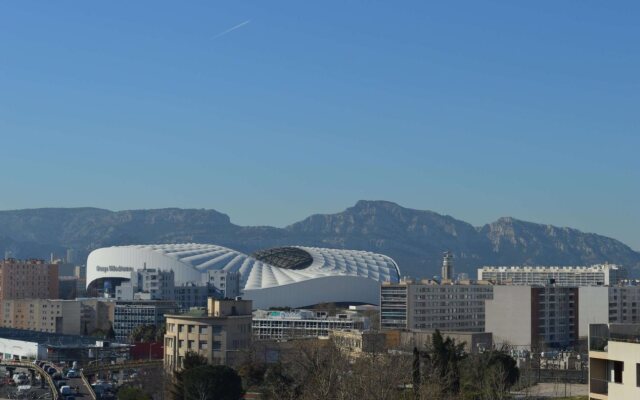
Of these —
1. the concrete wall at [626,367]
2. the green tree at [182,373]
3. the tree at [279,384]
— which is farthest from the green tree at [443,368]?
the concrete wall at [626,367]

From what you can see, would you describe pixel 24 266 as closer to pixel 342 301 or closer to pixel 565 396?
pixel 342 301

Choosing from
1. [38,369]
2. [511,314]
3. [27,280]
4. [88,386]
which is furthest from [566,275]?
[88,386]

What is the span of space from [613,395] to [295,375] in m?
26.2

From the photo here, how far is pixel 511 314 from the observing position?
8525 centimetres

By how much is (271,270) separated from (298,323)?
1683 inches

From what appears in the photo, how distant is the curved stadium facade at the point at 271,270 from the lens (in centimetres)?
12456

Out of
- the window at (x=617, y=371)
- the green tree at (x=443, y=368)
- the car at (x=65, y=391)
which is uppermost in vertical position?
the window at (x=617, y=371)

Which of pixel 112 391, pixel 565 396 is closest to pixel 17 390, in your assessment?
pixel 112 391

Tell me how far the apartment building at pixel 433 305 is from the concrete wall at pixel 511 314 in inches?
423

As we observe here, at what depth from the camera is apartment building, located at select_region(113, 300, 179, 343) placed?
101m

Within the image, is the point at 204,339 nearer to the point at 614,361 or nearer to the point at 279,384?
the point at 279,384

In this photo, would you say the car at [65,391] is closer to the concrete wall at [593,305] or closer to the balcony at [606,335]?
the balcony at [606,335]

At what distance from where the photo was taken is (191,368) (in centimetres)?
4550

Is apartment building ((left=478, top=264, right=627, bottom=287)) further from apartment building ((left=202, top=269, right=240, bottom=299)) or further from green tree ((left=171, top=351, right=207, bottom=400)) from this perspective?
green tree ((left=171, top=351, right=207, bottom=400))
